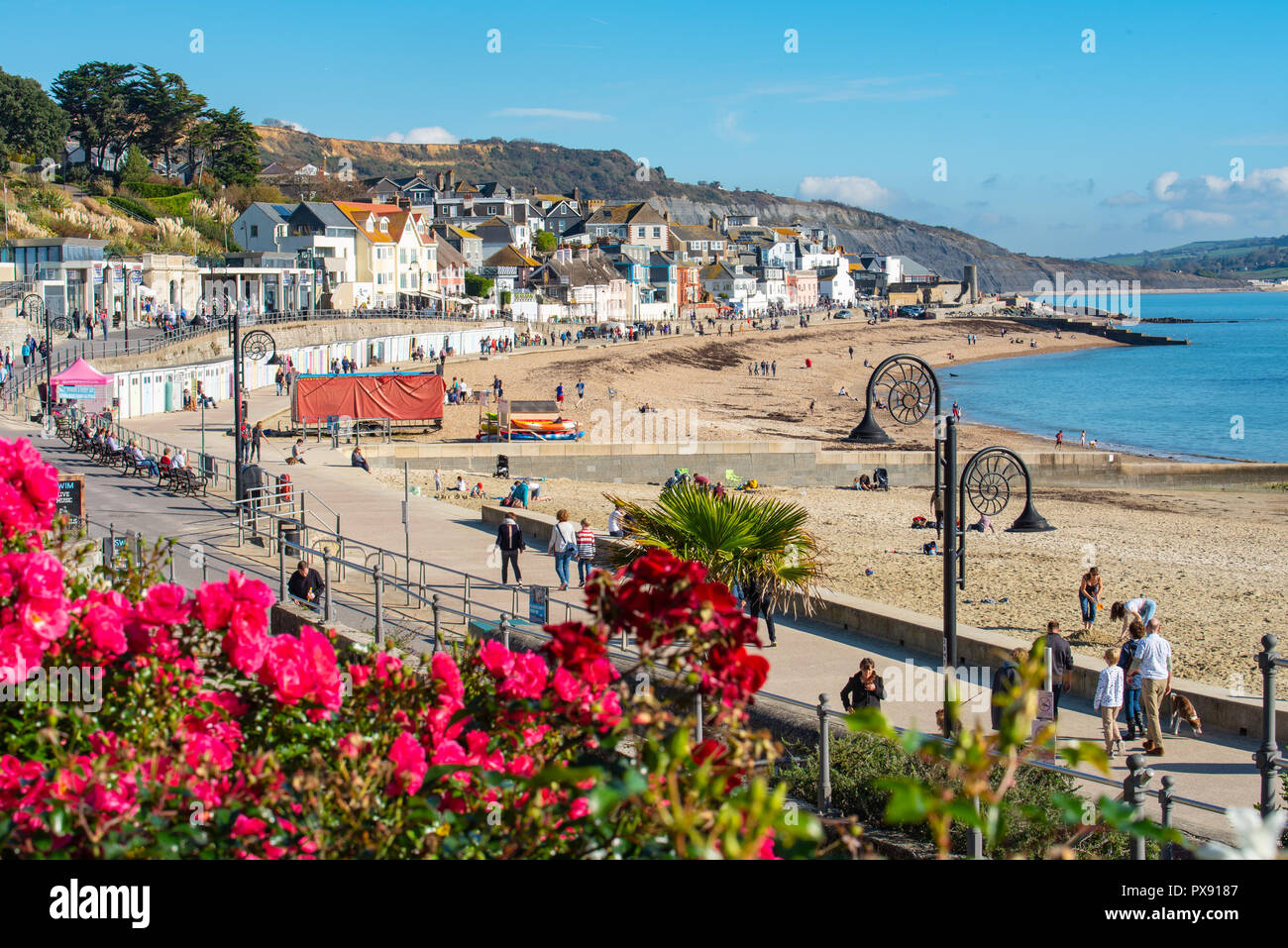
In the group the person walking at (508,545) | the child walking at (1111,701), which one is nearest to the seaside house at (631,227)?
the person walking at (508,545)

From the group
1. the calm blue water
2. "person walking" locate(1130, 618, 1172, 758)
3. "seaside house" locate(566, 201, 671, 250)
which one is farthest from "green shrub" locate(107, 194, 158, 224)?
"person walking" locate(1130, 618, 1172, 758)

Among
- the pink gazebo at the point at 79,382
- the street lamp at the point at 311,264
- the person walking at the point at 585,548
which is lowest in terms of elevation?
the person walking at the point at 585,548

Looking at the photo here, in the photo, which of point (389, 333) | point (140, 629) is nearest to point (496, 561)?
point (140, 629)

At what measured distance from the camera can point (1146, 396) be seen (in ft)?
266

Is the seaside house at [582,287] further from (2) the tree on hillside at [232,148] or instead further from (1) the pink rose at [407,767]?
(1) the pink rose at [407,767]

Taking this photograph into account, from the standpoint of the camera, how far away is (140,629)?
4.47 m

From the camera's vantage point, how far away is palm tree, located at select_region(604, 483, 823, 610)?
12570mm

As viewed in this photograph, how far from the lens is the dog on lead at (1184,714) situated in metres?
11.2

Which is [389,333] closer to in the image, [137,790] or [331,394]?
[331,394]

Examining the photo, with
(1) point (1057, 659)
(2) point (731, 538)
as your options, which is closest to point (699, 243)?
(2) point (731, 538)

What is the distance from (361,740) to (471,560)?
1601 cm

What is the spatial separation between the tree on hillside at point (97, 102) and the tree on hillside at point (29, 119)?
7.09 m

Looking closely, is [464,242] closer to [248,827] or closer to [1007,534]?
[1007,534]

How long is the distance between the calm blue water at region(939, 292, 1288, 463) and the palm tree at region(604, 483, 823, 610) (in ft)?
146
